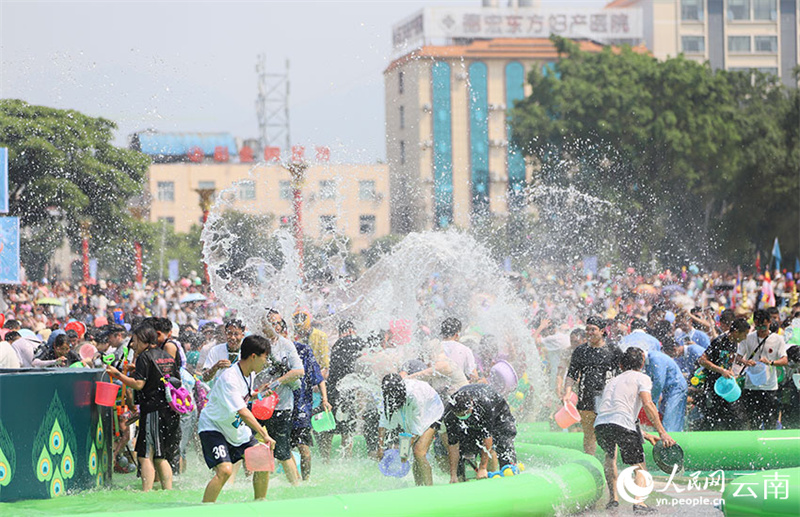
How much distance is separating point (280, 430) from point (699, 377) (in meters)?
4.76

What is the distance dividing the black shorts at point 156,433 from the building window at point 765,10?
85.3 m

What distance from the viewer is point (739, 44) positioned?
3484 inches

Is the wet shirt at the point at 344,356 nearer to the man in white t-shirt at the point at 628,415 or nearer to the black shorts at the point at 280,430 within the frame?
the black shorts at the point at 280,430

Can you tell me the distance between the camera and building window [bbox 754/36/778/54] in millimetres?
88562

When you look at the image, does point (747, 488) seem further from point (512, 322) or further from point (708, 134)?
point (708, 134)

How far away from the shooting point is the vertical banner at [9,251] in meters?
21.5

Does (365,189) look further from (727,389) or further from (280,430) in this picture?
(280,430)

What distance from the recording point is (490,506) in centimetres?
879

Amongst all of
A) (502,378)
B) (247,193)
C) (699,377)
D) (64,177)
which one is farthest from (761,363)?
(247,193)

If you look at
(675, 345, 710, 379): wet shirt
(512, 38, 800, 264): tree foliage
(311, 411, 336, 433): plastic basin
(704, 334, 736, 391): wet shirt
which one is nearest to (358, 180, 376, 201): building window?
(512, 38, 800, 264): tree foliage

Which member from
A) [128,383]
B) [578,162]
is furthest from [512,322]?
[578,162]

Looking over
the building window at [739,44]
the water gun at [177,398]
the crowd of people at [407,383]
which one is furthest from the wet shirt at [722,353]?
the building window at [739,44]

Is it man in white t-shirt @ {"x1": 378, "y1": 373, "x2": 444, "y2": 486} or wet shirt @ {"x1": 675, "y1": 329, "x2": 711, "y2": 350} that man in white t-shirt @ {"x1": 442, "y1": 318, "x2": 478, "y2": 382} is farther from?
wet shirt @ {"x1": 675, "y1": 329, "x2": 711, "y2": 350}

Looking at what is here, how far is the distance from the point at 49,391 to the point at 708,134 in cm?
4083
